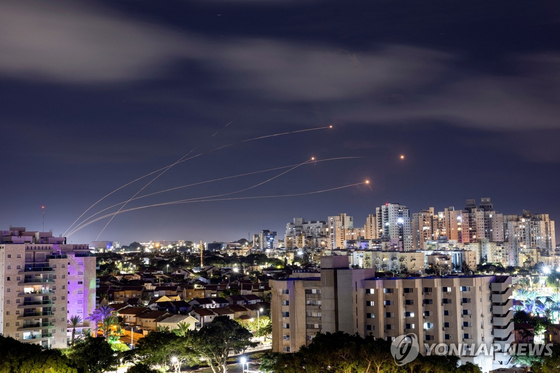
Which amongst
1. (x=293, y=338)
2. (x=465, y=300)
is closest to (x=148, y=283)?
(x=293, y=338)

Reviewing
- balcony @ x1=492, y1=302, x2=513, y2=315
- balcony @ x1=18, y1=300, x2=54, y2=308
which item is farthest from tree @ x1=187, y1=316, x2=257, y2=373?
balcony @ x1=492, y1=302, x2=513, y2=315

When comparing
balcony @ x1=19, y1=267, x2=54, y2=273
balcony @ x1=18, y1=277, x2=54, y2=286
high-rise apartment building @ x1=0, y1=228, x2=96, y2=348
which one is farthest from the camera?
balcony @ x1=19, y1=267, x2=54, y2=273

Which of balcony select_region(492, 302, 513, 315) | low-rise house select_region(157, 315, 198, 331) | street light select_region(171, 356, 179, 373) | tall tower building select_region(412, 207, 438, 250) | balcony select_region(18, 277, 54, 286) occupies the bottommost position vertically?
street light select_region(171, 356, 179, 373)

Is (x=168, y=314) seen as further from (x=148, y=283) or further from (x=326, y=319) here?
(x=148, y=283)

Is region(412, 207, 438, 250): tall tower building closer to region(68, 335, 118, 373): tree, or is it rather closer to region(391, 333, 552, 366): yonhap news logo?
region(391, 333, 552, 366): yonhap news logo

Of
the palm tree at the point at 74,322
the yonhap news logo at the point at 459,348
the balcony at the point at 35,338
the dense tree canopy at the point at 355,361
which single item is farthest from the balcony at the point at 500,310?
the balcony at the point at 35,338

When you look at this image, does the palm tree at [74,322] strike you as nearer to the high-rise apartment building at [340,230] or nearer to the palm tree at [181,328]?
the palm tree at [181,328]
